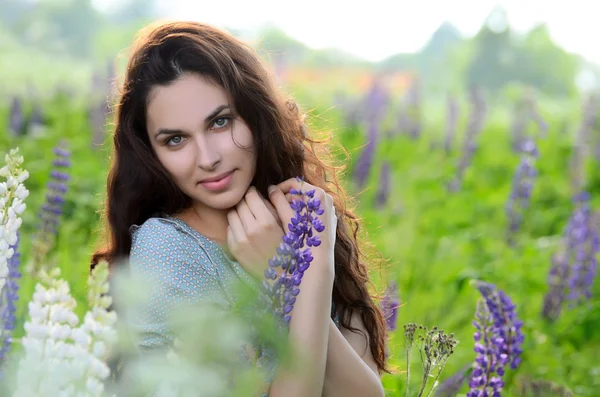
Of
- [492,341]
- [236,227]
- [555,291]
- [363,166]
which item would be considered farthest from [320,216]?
[363,166]

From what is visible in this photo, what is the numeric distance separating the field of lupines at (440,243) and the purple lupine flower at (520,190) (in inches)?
0.4

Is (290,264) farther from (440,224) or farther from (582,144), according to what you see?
(582,144)

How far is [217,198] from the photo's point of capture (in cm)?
221

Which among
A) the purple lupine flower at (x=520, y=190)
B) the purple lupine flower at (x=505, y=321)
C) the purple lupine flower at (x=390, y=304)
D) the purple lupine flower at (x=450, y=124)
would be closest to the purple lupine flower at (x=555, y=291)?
the purple lupine flower at (x=520, y=190)

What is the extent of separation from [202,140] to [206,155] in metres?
0.04

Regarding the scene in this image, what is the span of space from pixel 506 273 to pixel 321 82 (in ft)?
37.3

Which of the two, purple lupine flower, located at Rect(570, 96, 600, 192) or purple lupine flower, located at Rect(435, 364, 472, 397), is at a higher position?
purple lupine flower, located at Rect(570, 96, 600, 192)

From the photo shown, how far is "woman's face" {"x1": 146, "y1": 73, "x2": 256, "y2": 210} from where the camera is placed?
218 cm

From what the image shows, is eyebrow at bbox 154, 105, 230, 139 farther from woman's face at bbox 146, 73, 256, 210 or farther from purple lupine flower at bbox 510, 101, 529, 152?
purple lupine flower at bbox 510, 101, 529, 152

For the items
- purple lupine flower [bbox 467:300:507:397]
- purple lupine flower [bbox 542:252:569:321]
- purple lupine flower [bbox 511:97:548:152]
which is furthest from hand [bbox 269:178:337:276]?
purple lupine flower [bbox 511:97:548:152]

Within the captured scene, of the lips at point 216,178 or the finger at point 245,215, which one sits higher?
the lips at point 216,178

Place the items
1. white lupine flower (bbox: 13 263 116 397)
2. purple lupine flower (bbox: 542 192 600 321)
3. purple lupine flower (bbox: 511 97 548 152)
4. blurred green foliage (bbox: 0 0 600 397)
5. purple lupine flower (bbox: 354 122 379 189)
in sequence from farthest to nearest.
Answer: purple lupine flower (bbox: 511 97 548 152) → purple lupine flower (bbox: 354 122 379 189) → purple lupine flower (bbox: 542 192 600 321) → blurred green foliage (bbox: 0 0 600 397) → white lupine flower (bbox: 13 263 116 397)

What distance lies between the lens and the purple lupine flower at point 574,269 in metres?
4.32

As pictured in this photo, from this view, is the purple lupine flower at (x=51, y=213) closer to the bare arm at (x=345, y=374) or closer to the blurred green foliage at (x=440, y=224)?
the blurred green foliage at (x=440, y=224)
